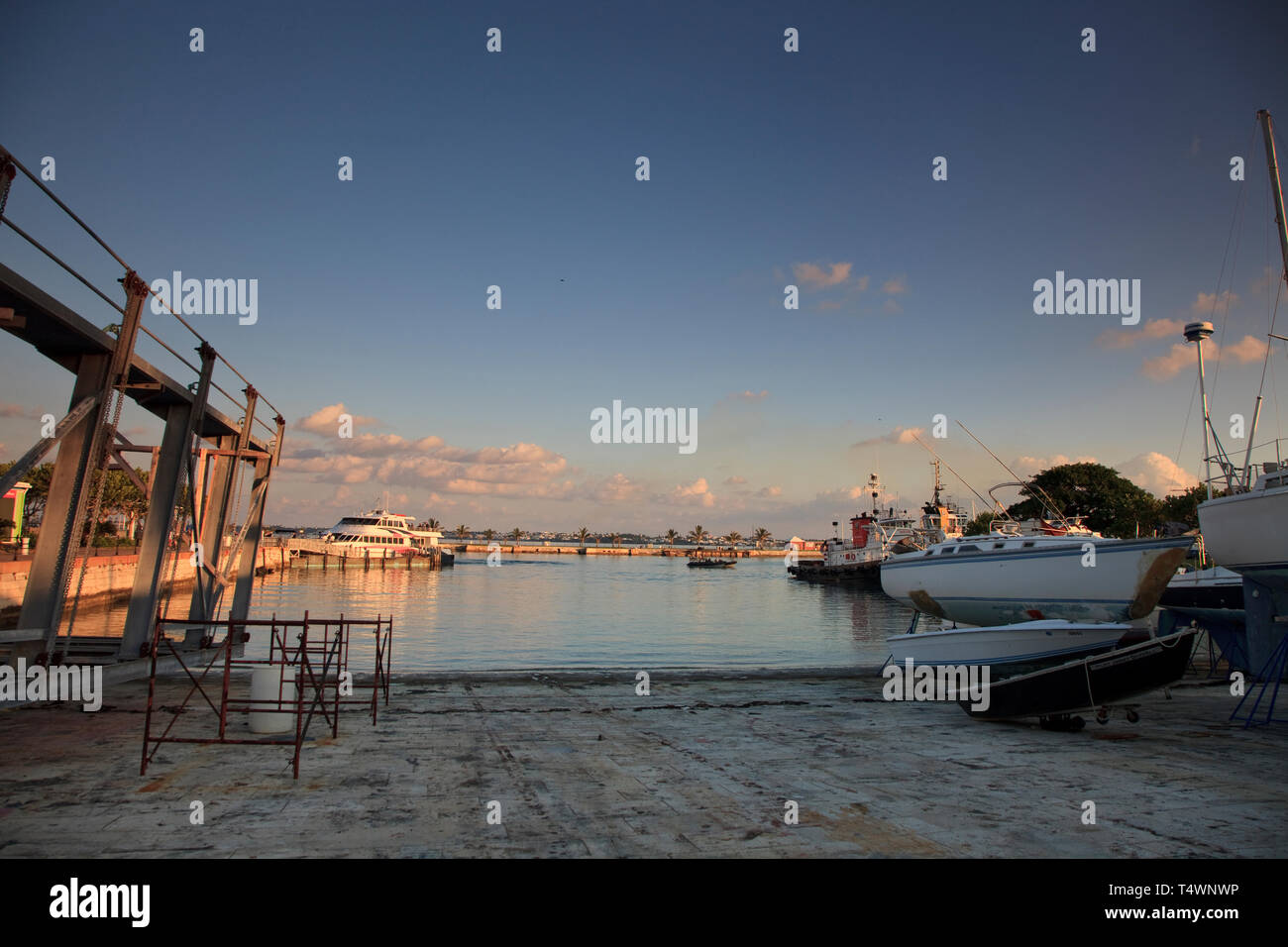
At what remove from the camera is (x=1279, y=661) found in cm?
1297

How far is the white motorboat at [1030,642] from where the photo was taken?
481 inches

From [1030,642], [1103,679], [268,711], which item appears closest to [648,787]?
[268,711]

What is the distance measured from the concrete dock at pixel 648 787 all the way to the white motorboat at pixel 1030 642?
47.9 inches

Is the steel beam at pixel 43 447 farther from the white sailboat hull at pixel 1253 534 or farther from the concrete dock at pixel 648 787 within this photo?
the white sailboat hull at pixel 1253 534

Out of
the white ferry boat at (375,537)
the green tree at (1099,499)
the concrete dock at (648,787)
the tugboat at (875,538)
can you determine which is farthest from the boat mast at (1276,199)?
the white ferry boat at (375,537)

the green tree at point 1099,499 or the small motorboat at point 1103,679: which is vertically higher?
the green tree at point 1099,499

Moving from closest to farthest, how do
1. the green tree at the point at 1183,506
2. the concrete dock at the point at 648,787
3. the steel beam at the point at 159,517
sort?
the concrete dock at the point at 648,787 → the steel beam at the point at 159,517 → the green tree at the point at 1183,506

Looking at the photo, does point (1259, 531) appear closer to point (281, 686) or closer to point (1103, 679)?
point (1103, 679)

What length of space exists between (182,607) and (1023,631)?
54.3 m

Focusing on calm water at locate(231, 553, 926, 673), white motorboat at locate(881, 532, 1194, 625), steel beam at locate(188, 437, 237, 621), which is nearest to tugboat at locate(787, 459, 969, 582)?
calm water at locate(231, 553, 926, 673)

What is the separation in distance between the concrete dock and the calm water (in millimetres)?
12374

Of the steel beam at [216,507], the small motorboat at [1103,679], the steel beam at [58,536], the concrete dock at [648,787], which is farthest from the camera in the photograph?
the steel beam at [216,507]
